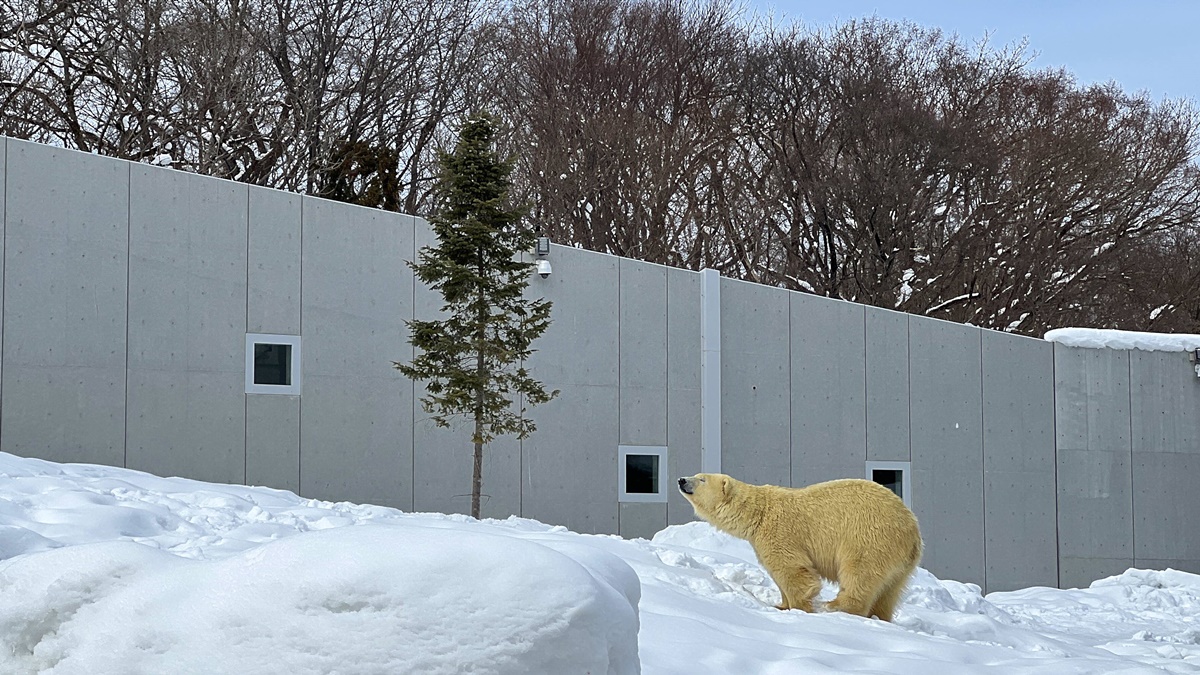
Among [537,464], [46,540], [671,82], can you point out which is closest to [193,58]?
[671,82]

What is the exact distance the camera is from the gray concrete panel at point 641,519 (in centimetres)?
1383

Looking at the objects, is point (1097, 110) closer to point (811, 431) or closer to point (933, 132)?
point (933, 132)

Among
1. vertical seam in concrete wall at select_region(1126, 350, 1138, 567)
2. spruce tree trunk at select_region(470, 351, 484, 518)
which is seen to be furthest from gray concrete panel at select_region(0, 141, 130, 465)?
vertical seam in concrete wall at select_region(1126, 350, 1138, 567)

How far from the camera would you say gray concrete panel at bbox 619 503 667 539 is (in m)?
13.8

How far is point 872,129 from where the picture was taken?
26.7 meters

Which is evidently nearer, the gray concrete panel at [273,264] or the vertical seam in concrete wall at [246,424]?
the vertical seam in concrete wall at [246,424]

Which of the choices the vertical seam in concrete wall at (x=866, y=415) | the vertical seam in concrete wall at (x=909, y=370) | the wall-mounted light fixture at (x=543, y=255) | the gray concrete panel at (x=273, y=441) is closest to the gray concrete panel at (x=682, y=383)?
the wall-mounted light fixture at (x=543, y=255)

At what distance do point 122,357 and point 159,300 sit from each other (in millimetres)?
676

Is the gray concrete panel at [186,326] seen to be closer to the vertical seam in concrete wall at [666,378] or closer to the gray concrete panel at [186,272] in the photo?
the gray concrete panel at [186,272]

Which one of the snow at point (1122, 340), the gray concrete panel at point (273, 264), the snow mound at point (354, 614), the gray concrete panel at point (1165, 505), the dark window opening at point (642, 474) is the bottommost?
the gray concrete panel at point (1165, 505)

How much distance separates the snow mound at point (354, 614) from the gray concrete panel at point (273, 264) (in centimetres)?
953

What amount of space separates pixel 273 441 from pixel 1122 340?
37.5 ft

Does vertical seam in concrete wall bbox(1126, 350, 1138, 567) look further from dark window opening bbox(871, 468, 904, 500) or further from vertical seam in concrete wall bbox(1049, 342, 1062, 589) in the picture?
dark window opening bbox(871, 468, 904, 500)

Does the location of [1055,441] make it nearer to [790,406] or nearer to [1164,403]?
[1164,403]
